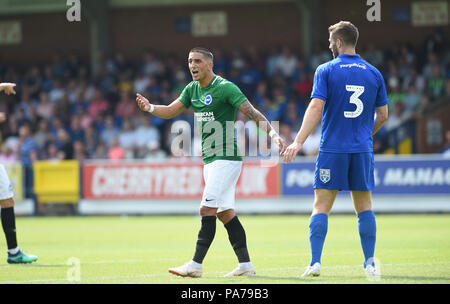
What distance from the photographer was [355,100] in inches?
344

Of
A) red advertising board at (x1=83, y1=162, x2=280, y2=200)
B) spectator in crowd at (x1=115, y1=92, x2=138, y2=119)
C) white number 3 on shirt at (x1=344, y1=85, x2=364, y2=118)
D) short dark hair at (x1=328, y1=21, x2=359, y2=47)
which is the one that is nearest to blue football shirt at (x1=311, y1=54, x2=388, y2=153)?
white number 3 on shirt at (x1=344, y1=85, x2=364, y2=118)

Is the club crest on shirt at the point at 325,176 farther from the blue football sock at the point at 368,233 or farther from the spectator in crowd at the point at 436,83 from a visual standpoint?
the spectator in crowd at the point at 436,83

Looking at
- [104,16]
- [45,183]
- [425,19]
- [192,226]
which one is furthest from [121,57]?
[192,226]

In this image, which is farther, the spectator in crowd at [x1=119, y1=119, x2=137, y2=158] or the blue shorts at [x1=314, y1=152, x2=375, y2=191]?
the spectator in crowd at [x1=119, y1=119, x2=137, y2=158]

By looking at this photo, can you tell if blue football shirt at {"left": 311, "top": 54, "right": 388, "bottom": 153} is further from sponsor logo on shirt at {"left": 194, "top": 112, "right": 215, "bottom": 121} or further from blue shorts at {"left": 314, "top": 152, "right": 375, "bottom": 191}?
sponsor logo on shirt at {"left": 194, "top": 112, "right": 215, "bottom": 121}

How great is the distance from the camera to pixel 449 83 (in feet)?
83.6

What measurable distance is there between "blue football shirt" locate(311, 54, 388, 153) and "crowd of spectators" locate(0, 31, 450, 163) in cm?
1514

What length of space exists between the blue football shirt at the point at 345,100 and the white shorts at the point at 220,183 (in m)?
1.09

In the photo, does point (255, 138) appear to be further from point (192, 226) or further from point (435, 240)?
point (435, 240)

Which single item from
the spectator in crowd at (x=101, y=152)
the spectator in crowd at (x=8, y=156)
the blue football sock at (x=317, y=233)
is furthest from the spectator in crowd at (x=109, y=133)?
the blue football sock at (x=317, y=233)

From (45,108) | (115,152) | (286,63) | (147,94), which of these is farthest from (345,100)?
(45,108)

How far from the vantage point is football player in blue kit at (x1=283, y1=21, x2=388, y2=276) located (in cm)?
863

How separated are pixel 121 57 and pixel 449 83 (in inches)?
535

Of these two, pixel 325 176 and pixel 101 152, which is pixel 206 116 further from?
pixel 101 152
